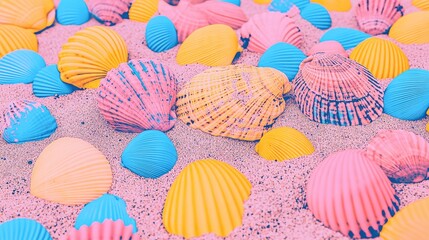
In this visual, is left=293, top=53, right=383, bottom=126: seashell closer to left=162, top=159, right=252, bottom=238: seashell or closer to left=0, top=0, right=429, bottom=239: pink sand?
left=0, top=0, right=429, bottom=239: pink sand

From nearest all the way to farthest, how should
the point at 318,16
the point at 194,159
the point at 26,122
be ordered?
1. the point at 194,159
2. the point at 26,122
3. the point at 318,16

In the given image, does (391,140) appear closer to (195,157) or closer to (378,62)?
(378,62)

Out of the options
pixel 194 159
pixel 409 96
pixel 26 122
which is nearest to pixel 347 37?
pixel 409 96

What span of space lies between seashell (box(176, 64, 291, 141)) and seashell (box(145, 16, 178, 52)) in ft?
2.63

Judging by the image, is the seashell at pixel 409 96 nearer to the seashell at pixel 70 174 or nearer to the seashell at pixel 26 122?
the seashell at pixel 70 174

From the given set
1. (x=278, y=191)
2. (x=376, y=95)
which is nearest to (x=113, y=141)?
(x=278, y=191)

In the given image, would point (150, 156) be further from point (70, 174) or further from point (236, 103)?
point (236, 103)

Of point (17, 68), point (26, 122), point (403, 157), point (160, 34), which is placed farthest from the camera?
point (160, 34)

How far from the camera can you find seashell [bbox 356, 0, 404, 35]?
3.36 meters

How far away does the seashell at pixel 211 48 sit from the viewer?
2.93 m

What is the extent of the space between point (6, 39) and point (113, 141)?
1411 millimetres

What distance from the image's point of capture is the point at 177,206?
6.18ft

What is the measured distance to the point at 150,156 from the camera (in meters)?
2.18

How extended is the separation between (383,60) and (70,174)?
6.95 feet
